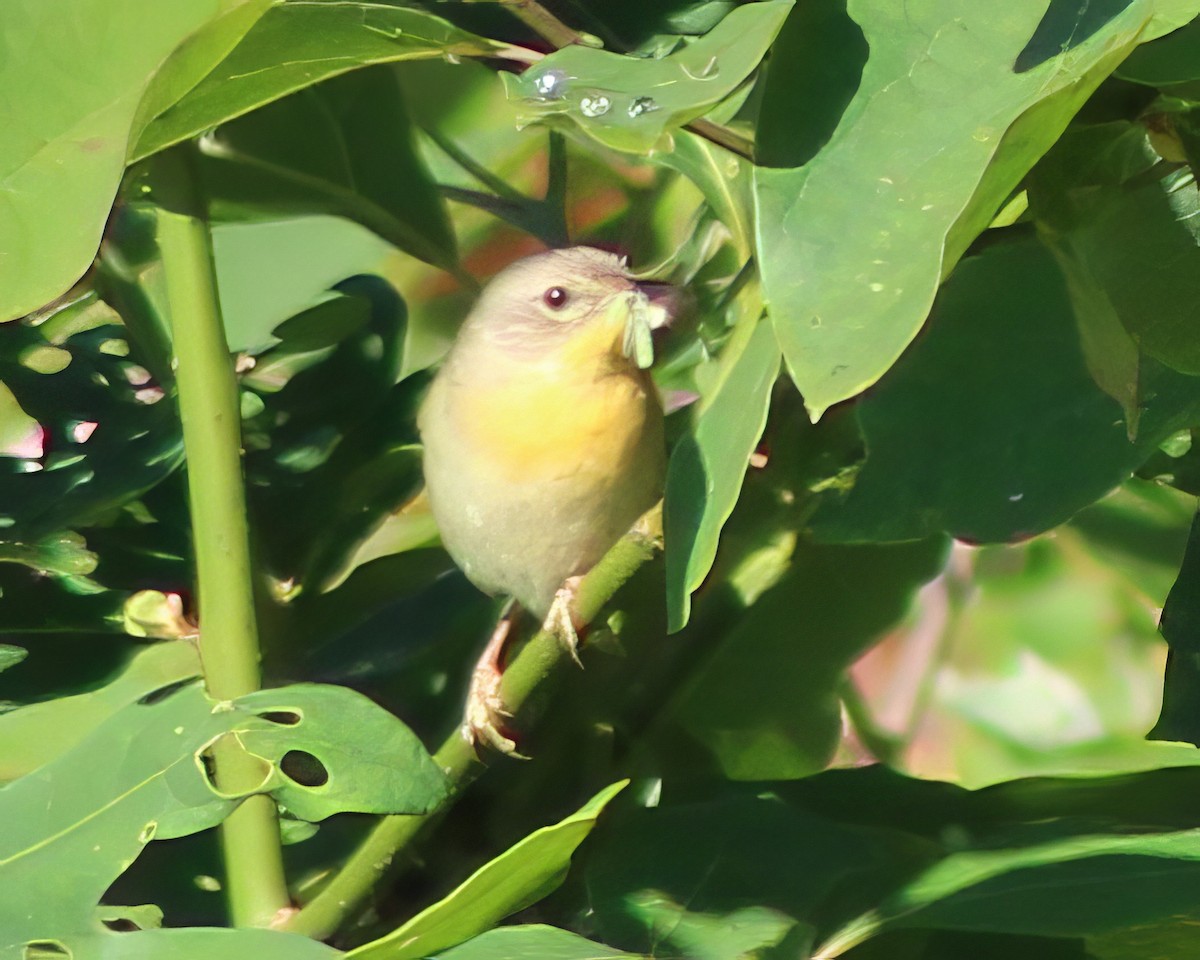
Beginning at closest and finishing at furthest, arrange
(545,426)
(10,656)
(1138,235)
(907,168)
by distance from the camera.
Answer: (907,168)
(1138,235)
(10,656)
(545,426)

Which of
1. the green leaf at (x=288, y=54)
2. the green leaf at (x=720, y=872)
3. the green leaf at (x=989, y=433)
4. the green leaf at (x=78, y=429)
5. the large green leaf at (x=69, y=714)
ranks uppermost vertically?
the green leaf at (x=78, y=429)

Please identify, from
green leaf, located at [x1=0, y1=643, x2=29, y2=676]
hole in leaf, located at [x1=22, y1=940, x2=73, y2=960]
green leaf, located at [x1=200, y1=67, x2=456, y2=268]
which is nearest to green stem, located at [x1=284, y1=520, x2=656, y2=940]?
hole in leaf, located at [x1=22, y1=940, x2=73, y2=960]

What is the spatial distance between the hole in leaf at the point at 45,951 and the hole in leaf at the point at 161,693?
0.12 metres

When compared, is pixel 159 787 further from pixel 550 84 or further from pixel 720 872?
pixel 550 84

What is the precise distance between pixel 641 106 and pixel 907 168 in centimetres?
9

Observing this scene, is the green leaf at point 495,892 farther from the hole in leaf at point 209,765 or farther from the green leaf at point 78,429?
the green leaf at point 78,429

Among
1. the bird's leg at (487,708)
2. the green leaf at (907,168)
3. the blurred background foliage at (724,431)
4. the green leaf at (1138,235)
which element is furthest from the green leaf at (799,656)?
the green leaf at (907,168)

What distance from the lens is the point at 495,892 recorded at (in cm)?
58

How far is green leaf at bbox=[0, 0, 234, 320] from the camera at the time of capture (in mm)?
535

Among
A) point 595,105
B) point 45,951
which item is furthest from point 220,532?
point 595,105

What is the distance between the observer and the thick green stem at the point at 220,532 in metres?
0.73

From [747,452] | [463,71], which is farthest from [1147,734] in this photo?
[463,71]

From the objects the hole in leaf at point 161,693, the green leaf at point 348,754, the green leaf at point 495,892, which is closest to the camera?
the green leaf at point 495,892

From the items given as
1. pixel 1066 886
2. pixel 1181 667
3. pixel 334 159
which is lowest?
pixel 1066 886
